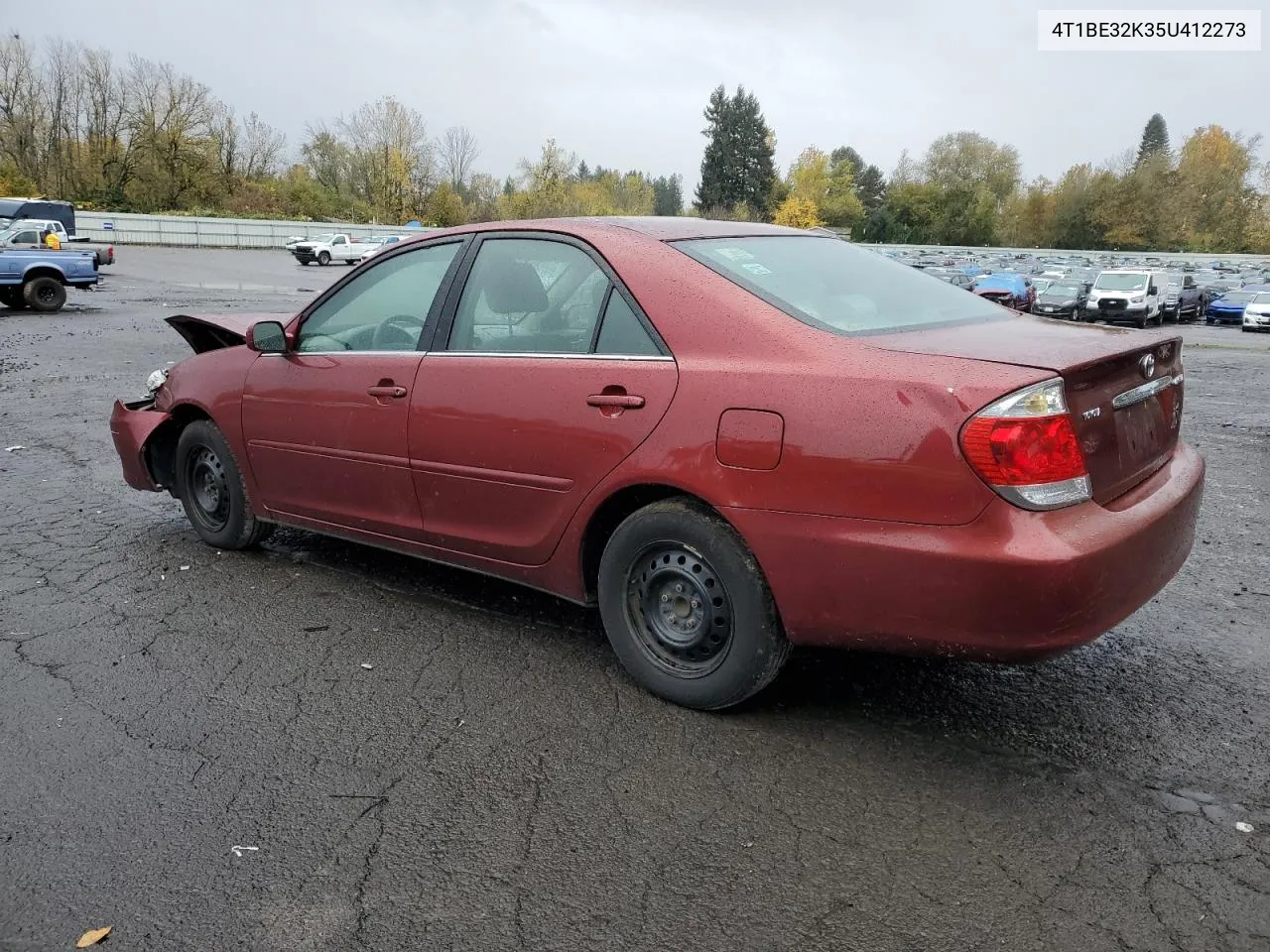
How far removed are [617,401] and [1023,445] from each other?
1302 millimetres

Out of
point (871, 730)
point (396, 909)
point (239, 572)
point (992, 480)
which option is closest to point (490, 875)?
point (396, 909)

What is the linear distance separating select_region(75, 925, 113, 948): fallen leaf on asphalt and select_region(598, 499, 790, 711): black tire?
1.74m

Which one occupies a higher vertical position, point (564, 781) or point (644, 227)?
point (644, 227)

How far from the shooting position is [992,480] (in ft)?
8.89

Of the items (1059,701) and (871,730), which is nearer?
(871,730)

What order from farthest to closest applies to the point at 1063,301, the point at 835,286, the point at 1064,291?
1. the point at 1064,291
2. the point at 1063,301
3. the point at 835,286

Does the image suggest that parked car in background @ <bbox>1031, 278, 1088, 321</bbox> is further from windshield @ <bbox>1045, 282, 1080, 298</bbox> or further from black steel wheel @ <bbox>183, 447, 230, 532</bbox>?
black steel wheel @ <bbox>183, 447, 230, 532</bbox>

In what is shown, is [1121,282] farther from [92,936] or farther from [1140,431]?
[92,936]

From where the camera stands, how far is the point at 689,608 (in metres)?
3.35

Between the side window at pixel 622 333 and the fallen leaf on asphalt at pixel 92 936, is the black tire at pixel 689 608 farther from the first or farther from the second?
the fallen leaf on asphalt at pixel 92 936

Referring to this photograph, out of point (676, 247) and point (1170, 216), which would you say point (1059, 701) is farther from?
point (1170, 216)

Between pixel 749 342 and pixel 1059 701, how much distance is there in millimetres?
1692

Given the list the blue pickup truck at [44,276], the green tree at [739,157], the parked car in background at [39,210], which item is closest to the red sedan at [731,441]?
the blue pickup truck at [44,276]

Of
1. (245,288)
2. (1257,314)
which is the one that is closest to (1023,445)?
(245,288)
